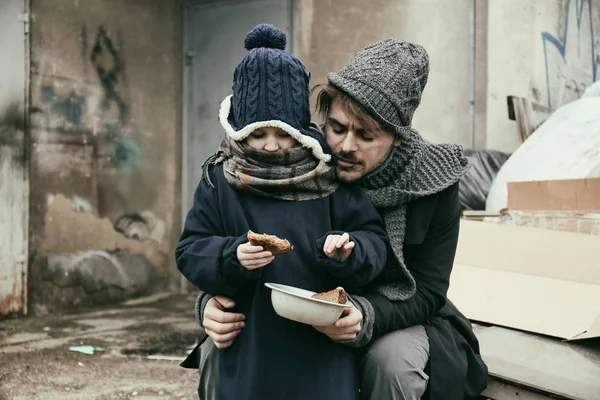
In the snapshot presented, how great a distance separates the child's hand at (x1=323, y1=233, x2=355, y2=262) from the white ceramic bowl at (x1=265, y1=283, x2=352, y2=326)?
125 mm

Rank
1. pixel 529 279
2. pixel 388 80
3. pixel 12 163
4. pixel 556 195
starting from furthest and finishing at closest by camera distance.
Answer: pixel 12 163 < pixel 556 195 < pixel 529 279 < pixel 388 80

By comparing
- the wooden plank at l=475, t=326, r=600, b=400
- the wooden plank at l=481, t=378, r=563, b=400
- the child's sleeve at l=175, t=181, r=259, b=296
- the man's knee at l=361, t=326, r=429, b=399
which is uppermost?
the child's sleeve at l=175, t=181, r=259, b=296

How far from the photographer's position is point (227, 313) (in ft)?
5.78

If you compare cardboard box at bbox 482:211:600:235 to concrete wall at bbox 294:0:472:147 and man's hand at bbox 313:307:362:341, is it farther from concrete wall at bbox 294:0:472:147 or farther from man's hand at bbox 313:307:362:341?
concrete wall at bbox 294:0:472:147

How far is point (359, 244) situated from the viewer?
171cm

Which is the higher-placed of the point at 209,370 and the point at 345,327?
the point at 345,327

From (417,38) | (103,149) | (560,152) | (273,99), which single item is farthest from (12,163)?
(560,152)

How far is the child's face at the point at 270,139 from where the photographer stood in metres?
1.80

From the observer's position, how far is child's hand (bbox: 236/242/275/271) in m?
1.56

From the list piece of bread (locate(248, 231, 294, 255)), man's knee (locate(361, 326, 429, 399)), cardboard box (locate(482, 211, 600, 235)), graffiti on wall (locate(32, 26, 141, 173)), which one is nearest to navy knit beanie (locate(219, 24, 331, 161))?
piece of bread (locate(248, 231, 294, 255))

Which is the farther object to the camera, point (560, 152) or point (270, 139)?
point (560, 152)

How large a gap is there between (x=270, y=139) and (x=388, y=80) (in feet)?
1.40

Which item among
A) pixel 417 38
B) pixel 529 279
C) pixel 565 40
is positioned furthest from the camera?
pixel 565 40

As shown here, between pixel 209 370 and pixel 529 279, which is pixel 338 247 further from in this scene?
pixel 529 279
